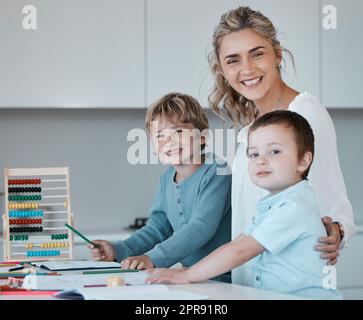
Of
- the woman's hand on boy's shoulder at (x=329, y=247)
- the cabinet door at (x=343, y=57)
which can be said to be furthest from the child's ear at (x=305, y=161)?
the cabinet door at (x=343, y=57)

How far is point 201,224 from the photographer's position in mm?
2051

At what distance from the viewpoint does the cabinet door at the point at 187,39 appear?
11.8 feet

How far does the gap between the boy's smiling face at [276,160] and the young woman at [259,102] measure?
23 centimetres

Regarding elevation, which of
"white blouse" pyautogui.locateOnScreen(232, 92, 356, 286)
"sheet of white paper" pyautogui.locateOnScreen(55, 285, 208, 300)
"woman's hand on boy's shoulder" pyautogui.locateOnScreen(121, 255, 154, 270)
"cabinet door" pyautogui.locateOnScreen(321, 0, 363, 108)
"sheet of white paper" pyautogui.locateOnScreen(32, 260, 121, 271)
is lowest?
"sheet of white paper" pyautogui.locateOnScreen(32, 260, 121, 271)

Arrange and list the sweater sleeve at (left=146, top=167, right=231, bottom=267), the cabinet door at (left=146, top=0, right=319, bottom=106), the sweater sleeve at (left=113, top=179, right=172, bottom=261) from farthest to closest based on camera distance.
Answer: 1. the cabinet door at (left=146, top=0, right=319, bottom=106)
2. the sweater sleeve at (left=113, top=179, right=172, bottom=261)
3. the sweater sleeve at (left=146, top=167, right=231, bottom=267)

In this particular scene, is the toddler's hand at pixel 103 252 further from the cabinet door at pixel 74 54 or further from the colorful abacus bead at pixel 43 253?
the cabinet door at pixel 74 54

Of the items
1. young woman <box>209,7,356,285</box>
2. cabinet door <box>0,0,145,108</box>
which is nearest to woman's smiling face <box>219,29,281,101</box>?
young woman <box>209,7,356,285</box>

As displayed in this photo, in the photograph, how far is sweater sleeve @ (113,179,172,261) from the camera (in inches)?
87.8

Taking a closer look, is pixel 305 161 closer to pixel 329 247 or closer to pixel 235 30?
pixel 329 247

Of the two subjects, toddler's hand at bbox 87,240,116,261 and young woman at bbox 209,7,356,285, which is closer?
young woman at bbox 209,7,356,285

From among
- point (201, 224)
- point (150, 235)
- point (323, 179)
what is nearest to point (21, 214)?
point (150, 235)

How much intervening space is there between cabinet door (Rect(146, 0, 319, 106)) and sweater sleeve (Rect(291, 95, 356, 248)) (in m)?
1.77

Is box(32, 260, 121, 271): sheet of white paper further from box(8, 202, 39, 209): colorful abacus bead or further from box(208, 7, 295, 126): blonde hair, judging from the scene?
box(8, 202, 39, 209): colorful abacus bead
